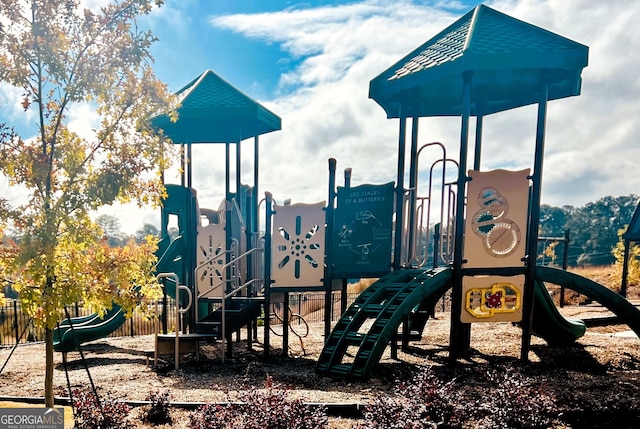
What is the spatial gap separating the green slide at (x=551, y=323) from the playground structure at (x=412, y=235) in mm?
26

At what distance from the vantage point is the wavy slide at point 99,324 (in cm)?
810

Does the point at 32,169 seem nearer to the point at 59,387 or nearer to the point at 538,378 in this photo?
the point at 59,387

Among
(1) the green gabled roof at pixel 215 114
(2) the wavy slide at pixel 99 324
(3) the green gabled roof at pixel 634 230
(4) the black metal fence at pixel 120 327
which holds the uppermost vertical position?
(1) the green gabled roof at pixel 215 114

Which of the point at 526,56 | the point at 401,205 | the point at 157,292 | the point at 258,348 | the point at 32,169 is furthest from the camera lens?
the point at 258,348

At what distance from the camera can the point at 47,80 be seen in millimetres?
4094

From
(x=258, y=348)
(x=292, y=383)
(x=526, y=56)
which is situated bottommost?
(x=258, y=348)

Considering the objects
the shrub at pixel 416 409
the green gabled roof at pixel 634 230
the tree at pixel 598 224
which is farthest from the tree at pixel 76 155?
the tree at pixel 598 224

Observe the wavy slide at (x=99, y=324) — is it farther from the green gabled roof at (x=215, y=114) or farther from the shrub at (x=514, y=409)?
the shrub at (x=514, y=409)

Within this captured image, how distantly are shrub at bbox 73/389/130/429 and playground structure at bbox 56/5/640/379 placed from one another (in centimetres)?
294

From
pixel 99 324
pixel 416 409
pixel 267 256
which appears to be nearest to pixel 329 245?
pixel 267 256

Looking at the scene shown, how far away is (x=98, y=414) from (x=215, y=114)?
5.88m

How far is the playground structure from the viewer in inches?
263

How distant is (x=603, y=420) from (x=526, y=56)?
16.1ft

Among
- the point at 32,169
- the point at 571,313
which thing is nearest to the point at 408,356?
the point at 32,169
